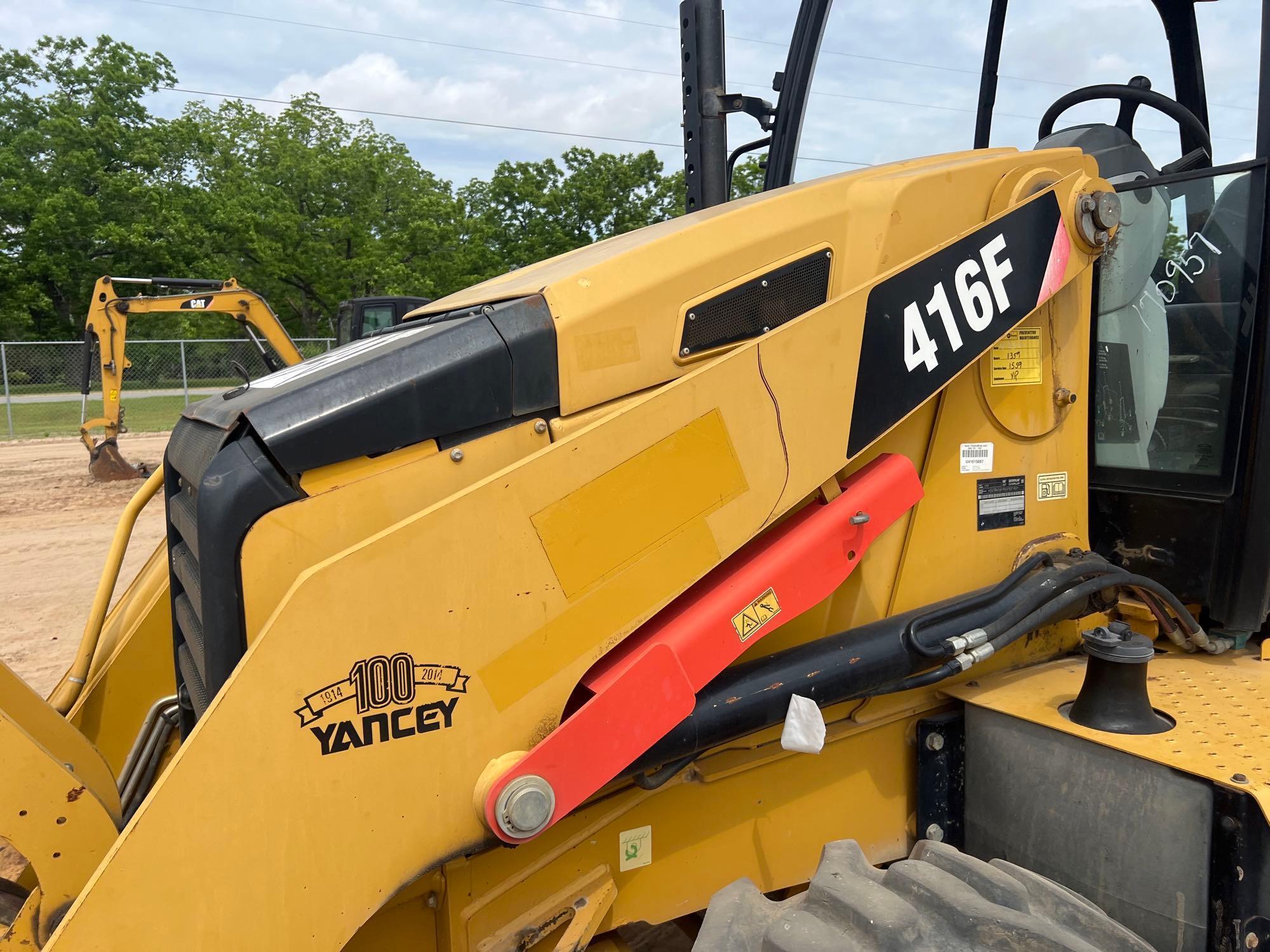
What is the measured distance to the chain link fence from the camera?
1844 cm

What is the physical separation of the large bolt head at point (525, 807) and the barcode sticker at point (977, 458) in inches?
43.6

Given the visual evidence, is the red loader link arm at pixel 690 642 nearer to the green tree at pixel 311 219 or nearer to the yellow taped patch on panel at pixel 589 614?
the yellow taped patch on panel at pixel 589 614

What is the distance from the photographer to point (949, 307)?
5.80ft

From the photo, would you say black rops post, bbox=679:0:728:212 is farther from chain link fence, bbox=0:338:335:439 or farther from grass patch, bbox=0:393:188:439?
chain link fence, bbox=0:338:335:439

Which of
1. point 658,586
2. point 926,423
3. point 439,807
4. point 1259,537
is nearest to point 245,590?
point 439,807

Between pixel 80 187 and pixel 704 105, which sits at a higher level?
pixel 80 187

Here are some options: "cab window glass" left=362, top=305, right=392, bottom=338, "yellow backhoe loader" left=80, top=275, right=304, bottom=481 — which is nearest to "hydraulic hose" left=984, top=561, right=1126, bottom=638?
"yellow backhoe loader" left=80, top=275, right=304, bottom=481

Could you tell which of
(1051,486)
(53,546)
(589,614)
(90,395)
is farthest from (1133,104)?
(90,395)

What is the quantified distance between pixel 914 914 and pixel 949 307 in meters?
1.05

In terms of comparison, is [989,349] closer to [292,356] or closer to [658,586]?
[658,586]

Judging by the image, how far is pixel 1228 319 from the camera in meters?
2.06

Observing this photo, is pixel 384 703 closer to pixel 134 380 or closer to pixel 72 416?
pixel 72 416

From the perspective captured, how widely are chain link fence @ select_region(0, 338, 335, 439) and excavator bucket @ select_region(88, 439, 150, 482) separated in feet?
19.3

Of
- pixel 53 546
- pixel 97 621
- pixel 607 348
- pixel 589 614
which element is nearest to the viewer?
pixel 589 614
